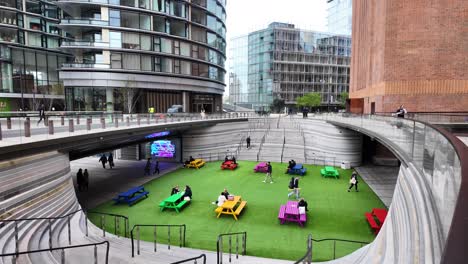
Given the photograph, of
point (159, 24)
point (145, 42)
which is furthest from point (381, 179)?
point (159, 24)

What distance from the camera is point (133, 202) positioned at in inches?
707

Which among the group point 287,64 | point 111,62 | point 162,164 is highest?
point 287,64

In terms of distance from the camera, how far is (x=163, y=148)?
32.3 m

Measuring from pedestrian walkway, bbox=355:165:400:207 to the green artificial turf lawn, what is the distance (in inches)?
20.7

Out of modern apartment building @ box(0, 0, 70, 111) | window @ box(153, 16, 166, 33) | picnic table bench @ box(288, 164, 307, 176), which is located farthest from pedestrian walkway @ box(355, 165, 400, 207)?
modern apartment building @ box(0, 0, 70, 111)

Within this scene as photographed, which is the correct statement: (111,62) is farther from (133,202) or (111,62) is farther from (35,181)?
(35,181)

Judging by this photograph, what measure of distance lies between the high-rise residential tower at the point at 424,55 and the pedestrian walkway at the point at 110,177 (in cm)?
Answer: 2208

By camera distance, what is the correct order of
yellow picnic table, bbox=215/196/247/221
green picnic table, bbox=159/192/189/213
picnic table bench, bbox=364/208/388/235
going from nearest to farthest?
picnic table bench, bbox=364/208/388/235 < yellow picnic table, bbox=215/196/247/221 < green picnic table, bbox=159/192/189/213

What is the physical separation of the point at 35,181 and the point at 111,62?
110 feet

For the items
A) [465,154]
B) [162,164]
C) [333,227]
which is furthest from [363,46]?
[465,154]

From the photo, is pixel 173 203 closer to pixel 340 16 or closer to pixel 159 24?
pixel 159 24

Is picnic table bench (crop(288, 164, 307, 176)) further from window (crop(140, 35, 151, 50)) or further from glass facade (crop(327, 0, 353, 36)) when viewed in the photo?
glass facade (crop(327, 0, 353, 36))

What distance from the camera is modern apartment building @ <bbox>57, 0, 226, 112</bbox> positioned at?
41.4 metres

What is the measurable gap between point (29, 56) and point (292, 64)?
65102 millimetres
